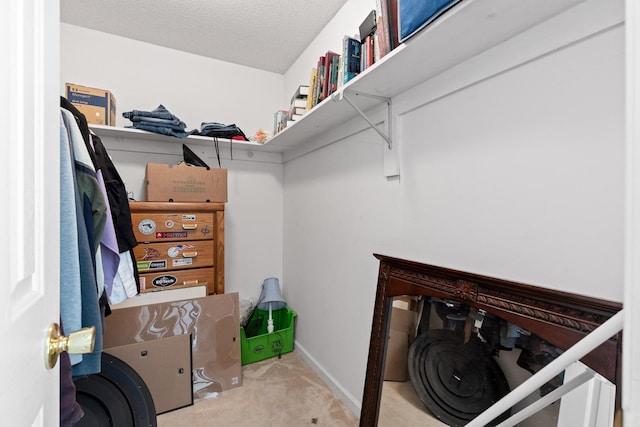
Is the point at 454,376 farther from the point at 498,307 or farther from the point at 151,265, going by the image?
the point at 151,265

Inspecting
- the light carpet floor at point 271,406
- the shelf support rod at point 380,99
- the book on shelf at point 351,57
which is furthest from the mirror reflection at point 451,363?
the book on shelf at point 351,57

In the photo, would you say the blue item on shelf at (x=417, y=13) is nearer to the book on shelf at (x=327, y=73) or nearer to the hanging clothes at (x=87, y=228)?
the book on shelf at (x=327, y=73)

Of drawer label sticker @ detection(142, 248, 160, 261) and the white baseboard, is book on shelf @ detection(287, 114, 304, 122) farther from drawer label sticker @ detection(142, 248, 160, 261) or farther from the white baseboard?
the white baseboard

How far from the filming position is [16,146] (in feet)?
1.26

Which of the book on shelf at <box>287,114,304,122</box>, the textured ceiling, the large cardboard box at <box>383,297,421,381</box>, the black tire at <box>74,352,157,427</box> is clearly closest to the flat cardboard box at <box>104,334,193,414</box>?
the black tire at <box>74,352,157,427</box>

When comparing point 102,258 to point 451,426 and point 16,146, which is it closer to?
point 16,146

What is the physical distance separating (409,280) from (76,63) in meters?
2.78

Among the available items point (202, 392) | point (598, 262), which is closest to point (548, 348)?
point (598, 262)

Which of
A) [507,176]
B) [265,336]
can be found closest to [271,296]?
[265,336]

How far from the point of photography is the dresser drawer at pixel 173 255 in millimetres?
1955

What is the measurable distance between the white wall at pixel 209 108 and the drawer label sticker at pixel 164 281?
63 centimetres

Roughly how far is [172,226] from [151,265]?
30 centimetres

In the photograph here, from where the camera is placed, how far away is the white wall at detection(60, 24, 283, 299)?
2.21 meters

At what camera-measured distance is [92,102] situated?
194 centimetres
